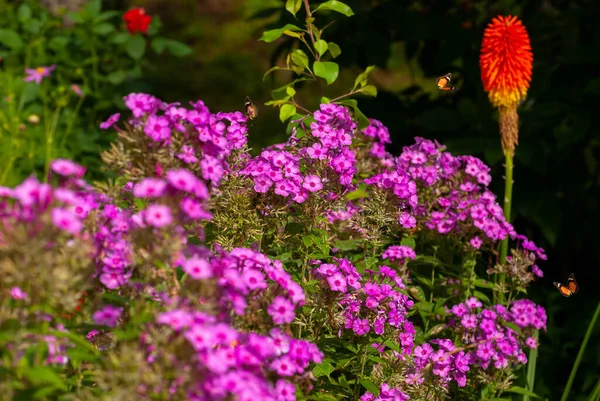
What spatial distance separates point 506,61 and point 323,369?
1742mm

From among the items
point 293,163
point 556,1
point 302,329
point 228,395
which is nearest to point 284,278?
point 228,395

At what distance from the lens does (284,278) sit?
2.07 meters

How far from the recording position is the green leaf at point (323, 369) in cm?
253

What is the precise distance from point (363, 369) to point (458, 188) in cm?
88

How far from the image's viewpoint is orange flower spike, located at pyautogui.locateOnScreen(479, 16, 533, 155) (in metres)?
3.54

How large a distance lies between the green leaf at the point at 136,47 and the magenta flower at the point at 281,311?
377cm

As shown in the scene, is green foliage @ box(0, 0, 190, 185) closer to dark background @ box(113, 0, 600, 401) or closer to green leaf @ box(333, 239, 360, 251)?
dark background @ box(113, 0, 600, 401)

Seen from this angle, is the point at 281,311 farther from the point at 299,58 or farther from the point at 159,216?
the point at 299,58

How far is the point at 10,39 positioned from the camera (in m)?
5.65

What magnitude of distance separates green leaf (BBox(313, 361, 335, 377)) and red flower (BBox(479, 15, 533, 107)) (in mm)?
1629

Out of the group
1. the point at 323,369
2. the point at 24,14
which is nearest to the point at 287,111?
the point at 323,369

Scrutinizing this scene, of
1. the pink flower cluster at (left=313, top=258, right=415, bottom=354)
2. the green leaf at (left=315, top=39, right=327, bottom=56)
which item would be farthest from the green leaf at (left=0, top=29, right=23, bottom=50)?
the pink flower cluster at (left=313, top=258, right=415, bottom=354)

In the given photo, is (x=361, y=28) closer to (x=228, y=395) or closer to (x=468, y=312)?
(x=468, y=312)

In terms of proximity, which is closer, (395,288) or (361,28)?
(395,288)
